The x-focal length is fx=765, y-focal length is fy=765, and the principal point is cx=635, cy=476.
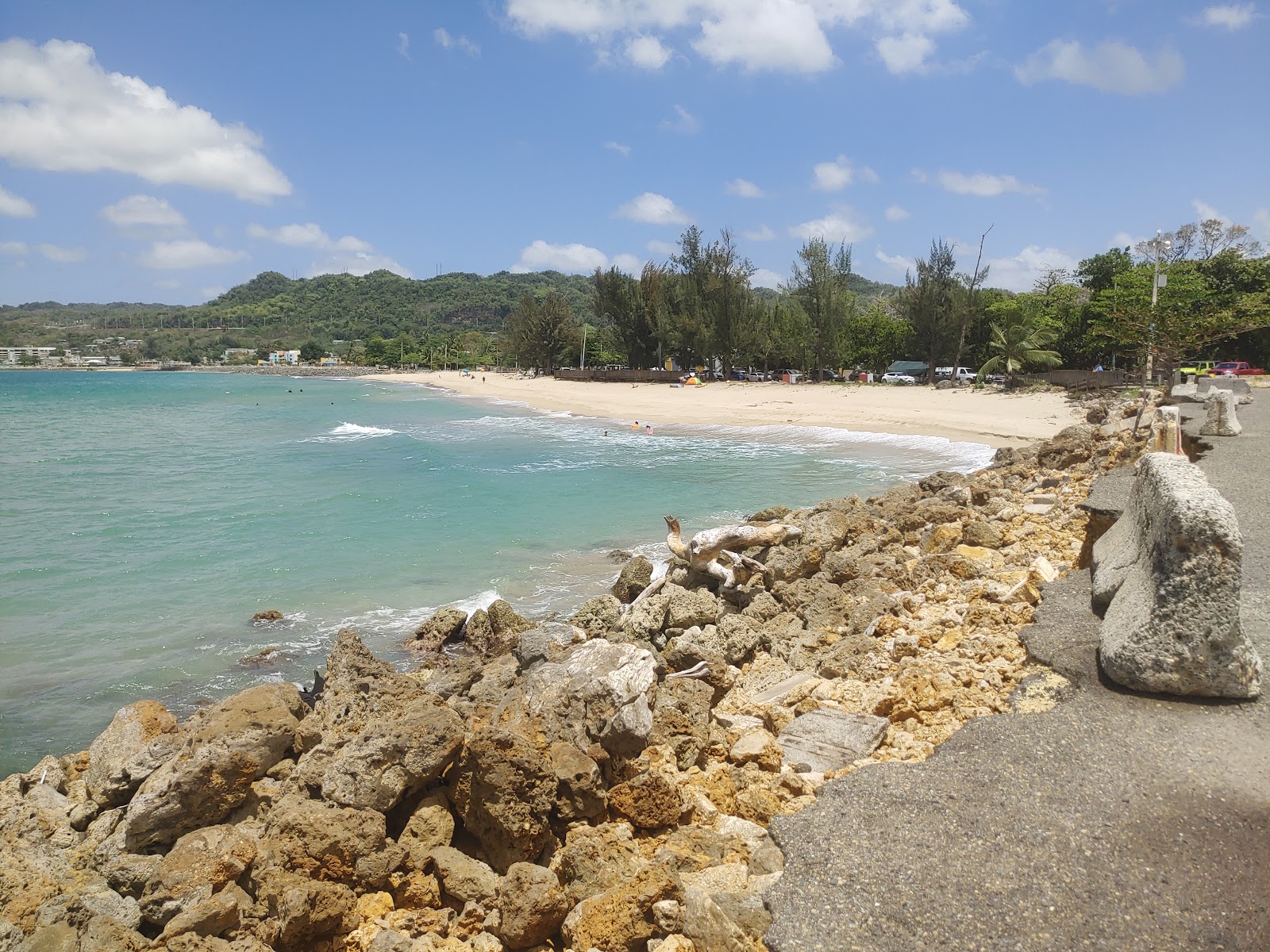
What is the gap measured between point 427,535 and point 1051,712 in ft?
44.5

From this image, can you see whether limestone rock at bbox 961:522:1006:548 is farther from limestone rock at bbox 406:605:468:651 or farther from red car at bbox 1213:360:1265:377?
red car at bbox 1213:360:1265:377

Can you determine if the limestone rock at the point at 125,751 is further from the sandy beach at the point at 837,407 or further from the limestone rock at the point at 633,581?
the sandy beach at the point at 837,407

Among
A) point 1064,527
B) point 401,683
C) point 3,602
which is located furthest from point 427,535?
point 1064,527

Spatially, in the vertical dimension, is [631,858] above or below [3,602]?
above

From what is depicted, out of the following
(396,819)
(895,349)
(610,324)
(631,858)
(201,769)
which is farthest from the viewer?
(610,324)

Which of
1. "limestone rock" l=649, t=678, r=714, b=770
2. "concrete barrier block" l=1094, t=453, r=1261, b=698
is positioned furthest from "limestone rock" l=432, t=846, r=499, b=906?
"concrete barrier block" l=1094, t=453, r=1261, b=698

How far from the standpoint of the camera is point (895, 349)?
59.4 meters

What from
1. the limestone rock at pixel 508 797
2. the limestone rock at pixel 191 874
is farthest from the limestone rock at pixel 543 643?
the limestone rock at pixel 191 874

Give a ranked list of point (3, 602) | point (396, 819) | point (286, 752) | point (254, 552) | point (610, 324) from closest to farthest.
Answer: point (396, 819) → point (286, 752) → point (3, 602) → point (254, 552) → point (610, 324)

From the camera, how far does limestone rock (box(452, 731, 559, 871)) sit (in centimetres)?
417

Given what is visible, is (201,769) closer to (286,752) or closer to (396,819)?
(286,752)

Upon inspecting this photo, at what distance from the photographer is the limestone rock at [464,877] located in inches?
156

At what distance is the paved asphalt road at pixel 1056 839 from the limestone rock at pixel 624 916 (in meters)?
0.53

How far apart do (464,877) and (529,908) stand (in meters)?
0.54
